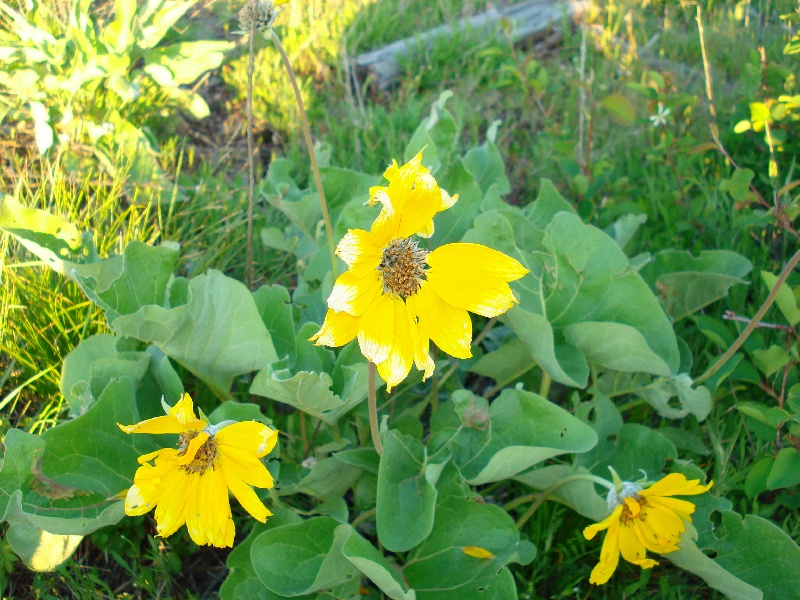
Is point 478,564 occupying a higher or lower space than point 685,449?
higher

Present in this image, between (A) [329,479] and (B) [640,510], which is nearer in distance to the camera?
(B) [640,510]

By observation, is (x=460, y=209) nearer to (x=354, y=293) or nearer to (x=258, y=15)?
(x=258, y=15)

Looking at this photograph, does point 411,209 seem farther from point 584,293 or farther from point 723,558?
point 723,558

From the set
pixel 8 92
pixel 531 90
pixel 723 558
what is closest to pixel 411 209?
pixel 723 558

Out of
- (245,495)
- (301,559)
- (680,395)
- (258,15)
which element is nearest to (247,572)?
(301,559)

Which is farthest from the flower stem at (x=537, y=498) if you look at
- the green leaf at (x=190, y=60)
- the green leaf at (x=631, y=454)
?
the green leaf at (x=190, y=60)

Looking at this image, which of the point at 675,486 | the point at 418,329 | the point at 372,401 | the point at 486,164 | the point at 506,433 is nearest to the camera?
the point at 418,329
